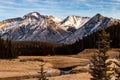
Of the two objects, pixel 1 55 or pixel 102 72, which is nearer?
pixel 102 72

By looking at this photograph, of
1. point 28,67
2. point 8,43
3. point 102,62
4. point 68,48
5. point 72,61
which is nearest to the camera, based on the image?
point 102,62

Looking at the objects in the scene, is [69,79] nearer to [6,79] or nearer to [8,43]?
[6,79]

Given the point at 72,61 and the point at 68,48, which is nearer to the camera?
the point at 72,61

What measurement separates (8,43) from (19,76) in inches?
2769

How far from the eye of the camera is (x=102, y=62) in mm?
25453

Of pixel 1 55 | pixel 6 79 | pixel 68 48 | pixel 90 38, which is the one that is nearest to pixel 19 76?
pixel 6 79

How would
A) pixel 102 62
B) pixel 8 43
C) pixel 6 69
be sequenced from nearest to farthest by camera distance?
pixel 102 62 < pixel 6 69 < pixel 8 43

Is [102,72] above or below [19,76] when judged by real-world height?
above

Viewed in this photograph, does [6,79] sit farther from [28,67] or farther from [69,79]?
[28,67]

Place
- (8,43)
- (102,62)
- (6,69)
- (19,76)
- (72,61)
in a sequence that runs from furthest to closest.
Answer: (8,43) < (72,61) < (6,69) < (19,76) < (102,62)

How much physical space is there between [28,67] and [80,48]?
94458 mm

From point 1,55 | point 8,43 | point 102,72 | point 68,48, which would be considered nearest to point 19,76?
point 102,72

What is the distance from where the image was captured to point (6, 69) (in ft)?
→ 293

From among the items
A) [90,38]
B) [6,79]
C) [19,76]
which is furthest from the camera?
[90,38]
